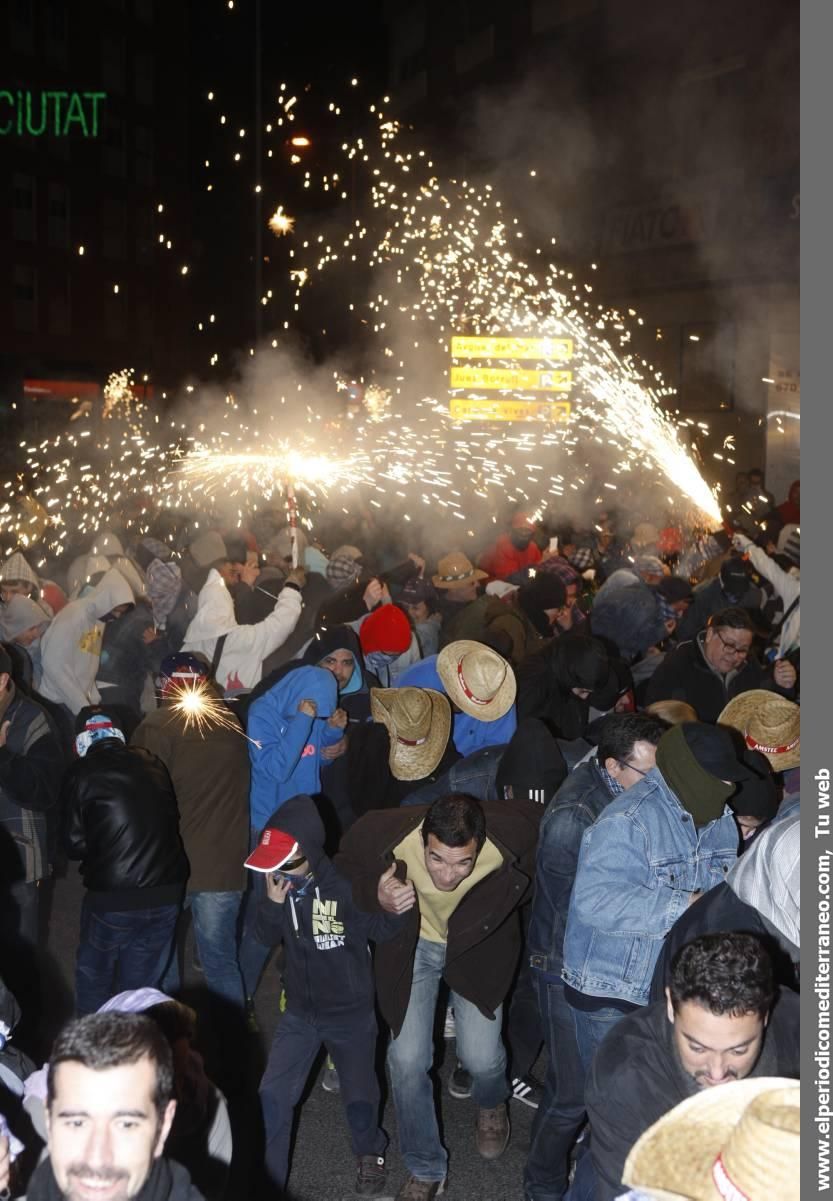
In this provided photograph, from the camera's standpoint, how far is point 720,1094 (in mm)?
2451

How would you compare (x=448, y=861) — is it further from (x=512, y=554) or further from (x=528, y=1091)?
(x=512, y=554)

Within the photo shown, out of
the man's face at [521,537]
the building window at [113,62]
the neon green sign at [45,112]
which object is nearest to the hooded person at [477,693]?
the man's face at [521,537]

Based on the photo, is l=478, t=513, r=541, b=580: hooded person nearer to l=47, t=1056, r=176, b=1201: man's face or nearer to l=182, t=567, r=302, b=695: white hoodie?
l=182, t=567, r=302, b=695: white hoodie

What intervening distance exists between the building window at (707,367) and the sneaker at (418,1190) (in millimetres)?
19906

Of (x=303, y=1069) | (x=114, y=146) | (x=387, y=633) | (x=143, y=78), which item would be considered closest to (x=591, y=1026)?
(x=303, y=1069)

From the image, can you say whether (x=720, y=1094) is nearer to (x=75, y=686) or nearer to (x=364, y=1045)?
(x=364, y=1045)

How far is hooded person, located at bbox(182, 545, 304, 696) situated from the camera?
25.9 ft

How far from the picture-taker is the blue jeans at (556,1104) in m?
4.21

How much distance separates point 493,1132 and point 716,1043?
224cm

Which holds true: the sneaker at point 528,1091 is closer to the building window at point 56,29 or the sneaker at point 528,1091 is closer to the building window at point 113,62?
the building window at point 56,29

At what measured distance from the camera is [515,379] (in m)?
20.7

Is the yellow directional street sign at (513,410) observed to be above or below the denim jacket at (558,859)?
above
